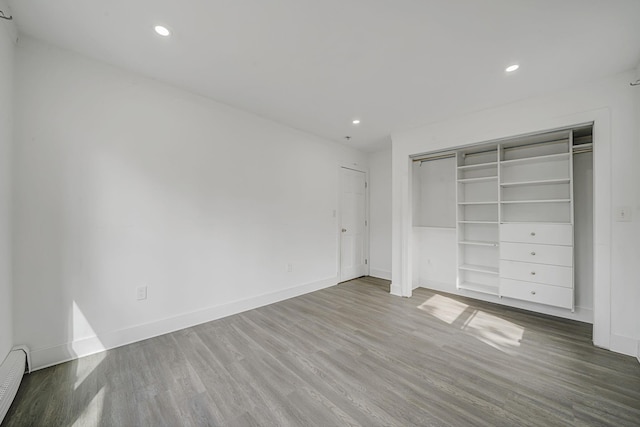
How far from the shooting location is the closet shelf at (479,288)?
3.37m

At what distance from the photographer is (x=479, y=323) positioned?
2.82 metres

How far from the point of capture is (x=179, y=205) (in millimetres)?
2623

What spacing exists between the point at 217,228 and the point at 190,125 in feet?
3.98

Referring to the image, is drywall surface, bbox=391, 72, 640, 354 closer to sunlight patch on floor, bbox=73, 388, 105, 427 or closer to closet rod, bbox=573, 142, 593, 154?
closet rod, bbox=573, 142, 593, 154

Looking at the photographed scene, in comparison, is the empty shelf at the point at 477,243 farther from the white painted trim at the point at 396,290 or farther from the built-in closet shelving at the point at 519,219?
the white painted trim at the point at 396,290

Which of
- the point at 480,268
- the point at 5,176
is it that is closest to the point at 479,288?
the point at 480,268

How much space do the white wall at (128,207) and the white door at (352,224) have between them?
1.45 meters

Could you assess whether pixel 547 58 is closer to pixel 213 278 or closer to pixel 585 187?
pixel 585 187

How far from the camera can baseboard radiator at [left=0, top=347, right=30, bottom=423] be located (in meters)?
1.46

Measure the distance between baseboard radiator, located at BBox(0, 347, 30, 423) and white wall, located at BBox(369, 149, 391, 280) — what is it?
15.3 feet

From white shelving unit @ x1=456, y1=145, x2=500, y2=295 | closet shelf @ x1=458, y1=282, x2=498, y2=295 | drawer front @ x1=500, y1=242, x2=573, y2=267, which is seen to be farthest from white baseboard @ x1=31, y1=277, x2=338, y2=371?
drawer front @ x1=500, y1=242, x2=573, y2=267

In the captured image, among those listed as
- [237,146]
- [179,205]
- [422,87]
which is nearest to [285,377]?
[179,205]

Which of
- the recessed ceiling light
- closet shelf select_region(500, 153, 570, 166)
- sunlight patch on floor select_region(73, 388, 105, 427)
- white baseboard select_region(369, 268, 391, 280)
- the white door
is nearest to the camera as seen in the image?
sunlight patch on floor select_region(73, 388, 105, 427)

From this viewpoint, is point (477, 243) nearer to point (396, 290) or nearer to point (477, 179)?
point (477, 179)
